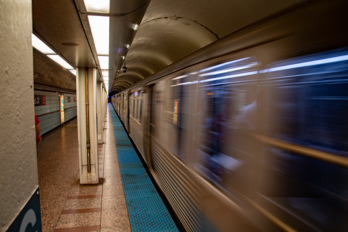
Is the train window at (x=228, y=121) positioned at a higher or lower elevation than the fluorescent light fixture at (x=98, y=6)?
lower

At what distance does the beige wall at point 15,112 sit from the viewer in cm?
66

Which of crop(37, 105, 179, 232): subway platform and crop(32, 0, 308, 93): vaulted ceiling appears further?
crop(37, 105, 179, 232): subway platform

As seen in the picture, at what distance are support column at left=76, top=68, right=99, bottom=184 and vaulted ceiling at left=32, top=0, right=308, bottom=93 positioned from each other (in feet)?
1.28

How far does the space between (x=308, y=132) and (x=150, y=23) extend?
429cm

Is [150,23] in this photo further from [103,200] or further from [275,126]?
[275,126]

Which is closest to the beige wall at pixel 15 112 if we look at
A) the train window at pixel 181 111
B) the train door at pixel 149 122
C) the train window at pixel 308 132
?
the train window at pixel 308 132

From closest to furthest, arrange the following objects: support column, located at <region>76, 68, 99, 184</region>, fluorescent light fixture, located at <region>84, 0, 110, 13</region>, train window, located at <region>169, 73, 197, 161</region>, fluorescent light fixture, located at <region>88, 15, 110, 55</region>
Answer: fluorescent light fixture, located at <region>84, 0, 110, 13</region> → fluorescent light fixture, located at <region>88, 15, 110, 55</region> → train window, located at <region>169, 73, 197, 161</region> → support column, located at <region>76, 68, 99, 184</region>

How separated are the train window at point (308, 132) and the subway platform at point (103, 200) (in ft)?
7.53

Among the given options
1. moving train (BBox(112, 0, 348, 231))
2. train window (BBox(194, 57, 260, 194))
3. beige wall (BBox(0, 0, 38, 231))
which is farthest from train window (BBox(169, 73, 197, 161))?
beige wall (BBox(0, 0, 38, 231))

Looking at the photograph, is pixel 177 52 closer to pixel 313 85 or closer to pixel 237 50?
pixel 237 50

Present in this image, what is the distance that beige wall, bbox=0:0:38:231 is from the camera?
0.66 metres

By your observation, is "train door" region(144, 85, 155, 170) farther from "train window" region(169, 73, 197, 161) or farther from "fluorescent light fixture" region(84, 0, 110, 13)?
"fluorescent light fixture" region(84, 0, 110, 13)

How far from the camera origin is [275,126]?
1400mm

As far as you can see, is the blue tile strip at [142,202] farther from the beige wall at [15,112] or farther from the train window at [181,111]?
the beige wall at [15,112]
